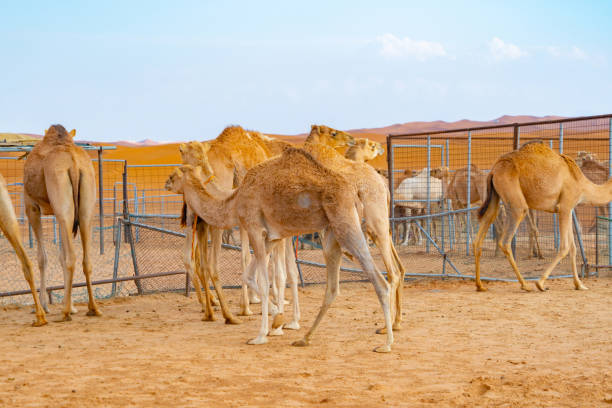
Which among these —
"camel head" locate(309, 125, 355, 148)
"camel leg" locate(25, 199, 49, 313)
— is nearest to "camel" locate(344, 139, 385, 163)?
"camel head" locate(309, 125, 355, 148)

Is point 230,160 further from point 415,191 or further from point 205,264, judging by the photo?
point 415,191

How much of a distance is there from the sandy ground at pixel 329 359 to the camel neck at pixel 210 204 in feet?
4.05

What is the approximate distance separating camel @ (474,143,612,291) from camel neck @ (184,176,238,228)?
14.6ft

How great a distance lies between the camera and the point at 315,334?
7.36 m

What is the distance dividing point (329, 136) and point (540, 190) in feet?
11.5

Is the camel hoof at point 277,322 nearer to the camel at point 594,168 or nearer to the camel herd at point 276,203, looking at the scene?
the camel herd at point 276,203

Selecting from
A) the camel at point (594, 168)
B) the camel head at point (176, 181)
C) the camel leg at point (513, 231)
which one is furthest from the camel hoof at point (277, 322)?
the camel at point (594, 168)

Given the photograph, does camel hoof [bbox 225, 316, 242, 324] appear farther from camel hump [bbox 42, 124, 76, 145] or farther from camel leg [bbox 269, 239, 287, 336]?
camel hump [bbox 42, 124, 76, 145]

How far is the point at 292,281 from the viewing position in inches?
306

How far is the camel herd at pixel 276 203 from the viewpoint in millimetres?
6703

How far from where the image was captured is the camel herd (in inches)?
264

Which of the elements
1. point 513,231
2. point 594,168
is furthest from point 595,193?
point 594,168

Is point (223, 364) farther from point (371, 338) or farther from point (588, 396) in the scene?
point (588, 396)

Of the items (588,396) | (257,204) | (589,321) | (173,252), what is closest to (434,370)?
(588,396)
